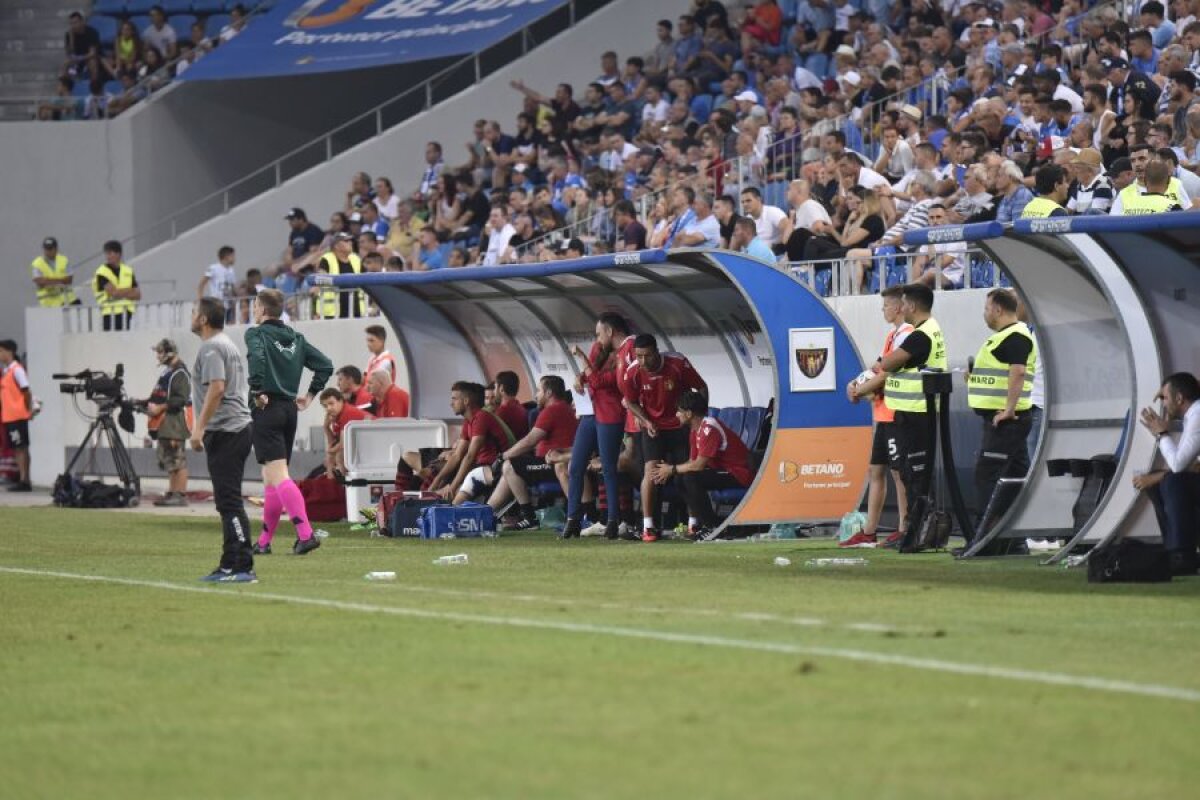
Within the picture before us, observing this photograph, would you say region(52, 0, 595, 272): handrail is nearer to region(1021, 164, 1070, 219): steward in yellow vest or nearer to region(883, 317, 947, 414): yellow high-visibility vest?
region(883, 317, 947, 414): yellow high-visibility vest

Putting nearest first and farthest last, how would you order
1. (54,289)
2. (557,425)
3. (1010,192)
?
(1010,192), (557,425), (54,289)

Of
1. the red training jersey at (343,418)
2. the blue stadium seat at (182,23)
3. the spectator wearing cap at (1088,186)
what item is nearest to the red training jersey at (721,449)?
the spectator wearing cap at (1088,186)

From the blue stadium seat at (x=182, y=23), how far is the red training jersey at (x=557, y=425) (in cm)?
2355

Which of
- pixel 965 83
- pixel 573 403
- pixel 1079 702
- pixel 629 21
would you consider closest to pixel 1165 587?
pixel 1079 702

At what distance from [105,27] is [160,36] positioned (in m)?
1.77

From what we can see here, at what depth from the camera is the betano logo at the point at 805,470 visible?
18.3 m

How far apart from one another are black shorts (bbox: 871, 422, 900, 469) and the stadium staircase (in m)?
28.8

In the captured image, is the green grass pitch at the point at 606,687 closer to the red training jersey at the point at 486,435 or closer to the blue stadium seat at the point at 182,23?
the red training jersey at the point at 486,435

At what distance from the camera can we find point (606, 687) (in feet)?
27.5

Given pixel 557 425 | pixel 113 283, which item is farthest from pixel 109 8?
pixel 557 425

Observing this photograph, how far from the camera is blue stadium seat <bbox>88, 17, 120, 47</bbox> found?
42.1 m

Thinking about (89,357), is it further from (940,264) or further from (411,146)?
(940,264)

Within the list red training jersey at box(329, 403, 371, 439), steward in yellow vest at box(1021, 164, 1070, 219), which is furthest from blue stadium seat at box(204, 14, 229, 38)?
steward in yellow vest at box(1021, 164, 1070, 219)

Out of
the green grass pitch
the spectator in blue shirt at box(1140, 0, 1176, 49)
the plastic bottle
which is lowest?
the green grass pitch
